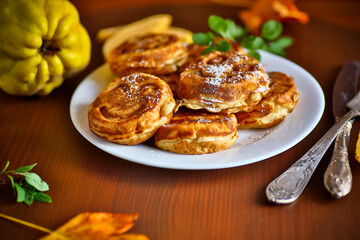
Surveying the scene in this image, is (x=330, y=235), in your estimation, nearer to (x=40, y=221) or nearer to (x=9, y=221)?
(x=40, y=221)

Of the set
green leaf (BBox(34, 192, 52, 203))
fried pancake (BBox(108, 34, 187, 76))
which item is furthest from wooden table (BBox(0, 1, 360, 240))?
fried pancake (BBox(108, 34, 187, 76))

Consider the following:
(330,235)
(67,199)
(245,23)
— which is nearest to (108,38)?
(245,23)

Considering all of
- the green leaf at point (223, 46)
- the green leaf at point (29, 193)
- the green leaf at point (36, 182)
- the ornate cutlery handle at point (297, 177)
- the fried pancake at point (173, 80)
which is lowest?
the green leaf at point (29, 193)

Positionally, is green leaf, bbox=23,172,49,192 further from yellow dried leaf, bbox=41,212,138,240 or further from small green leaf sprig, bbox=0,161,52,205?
yellow dried leaf, bbox=41,212,138,240

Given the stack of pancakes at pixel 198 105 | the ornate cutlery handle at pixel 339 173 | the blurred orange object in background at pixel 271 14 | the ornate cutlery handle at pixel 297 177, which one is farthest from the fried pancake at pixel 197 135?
the blurred orange object in background at pixel 271 14

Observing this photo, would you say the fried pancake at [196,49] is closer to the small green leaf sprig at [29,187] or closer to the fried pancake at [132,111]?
the fried pancake at [132,111]

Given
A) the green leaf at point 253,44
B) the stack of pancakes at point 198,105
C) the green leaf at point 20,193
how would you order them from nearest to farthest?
the green leaf at point 20,193, the stack of pancakes at point 198,105, the green leaf at point 253,44

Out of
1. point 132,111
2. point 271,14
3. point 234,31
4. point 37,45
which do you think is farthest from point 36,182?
point 271,14

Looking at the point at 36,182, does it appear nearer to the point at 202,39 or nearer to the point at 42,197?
the point at 42,197
